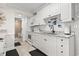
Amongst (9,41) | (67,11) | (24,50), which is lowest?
(24,50)

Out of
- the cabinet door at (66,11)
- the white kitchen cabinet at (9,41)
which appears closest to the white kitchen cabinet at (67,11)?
the cabinet door at (66,11)

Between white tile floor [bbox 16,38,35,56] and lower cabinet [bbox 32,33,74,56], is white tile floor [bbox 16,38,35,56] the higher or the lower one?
the lower one

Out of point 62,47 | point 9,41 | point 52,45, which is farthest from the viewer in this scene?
point 9,41

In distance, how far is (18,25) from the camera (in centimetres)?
540

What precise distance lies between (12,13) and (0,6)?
1.85 feet

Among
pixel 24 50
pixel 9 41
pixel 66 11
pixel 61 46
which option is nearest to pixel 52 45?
pixel 61 46

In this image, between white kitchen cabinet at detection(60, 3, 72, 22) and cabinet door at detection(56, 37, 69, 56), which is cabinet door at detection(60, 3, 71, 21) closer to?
white kitchen cabinet at detection(60, 3, 72, 22)

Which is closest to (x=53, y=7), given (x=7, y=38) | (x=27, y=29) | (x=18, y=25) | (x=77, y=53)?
(x=77, y=53)

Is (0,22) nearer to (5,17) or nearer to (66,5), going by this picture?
(5,17)

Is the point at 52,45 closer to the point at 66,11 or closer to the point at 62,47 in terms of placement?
the point at 62,47

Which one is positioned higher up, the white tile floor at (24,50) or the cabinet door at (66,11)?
the cabinet door at (66,11)

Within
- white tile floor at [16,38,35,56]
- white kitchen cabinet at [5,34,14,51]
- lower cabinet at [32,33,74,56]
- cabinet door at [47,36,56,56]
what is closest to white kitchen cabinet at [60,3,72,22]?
lower cabinet at [32,33,74,56]

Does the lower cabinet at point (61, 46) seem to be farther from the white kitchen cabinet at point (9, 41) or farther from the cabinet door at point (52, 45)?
the white kitchen cabinet at point (9, 41)

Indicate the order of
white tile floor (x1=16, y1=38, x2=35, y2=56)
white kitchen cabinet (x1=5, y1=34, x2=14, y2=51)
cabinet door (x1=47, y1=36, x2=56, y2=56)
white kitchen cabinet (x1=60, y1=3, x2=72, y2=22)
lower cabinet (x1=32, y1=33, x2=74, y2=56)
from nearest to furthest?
lower cabinet (x1=32, y1=33, x2=74, y2=56) < white kitchen cabinet (x1=60, y1=3, x2=72, y2=22) < cabinet door (x1=47, y1=36, x2=56, y2=56) < white tile floor (x1=16, y1=38, x2=35, y2=56) < white kitchen cabinet (x1=5, y1=34, x2=14, y2=51)
